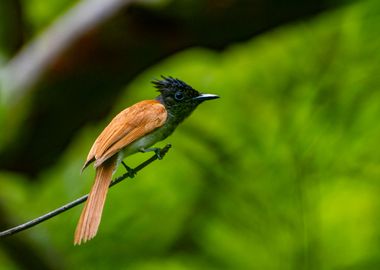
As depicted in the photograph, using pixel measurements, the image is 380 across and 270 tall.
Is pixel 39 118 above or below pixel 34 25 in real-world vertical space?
below

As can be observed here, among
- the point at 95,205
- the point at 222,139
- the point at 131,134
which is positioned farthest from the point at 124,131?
the point at 222,139

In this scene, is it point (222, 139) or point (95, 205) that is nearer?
point (95, 205)

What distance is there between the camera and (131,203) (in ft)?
8.18

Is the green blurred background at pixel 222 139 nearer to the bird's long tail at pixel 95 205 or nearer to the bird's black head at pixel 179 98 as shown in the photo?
the bird's black head at pixel 179 98

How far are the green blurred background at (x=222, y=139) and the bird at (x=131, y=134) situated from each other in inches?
26.2

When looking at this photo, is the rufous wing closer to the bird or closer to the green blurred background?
the bird

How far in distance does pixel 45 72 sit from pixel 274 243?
2.61ft

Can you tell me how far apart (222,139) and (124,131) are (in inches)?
47.9

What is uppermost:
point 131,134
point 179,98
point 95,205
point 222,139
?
point 222,139

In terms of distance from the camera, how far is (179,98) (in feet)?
4.26

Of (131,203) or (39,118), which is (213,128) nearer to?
(131,203)

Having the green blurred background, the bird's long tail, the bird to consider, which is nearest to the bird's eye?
the bird

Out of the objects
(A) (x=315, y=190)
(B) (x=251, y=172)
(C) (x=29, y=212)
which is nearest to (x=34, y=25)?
(C) (x=29, y=212)

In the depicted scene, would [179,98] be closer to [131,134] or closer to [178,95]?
[178,95]
